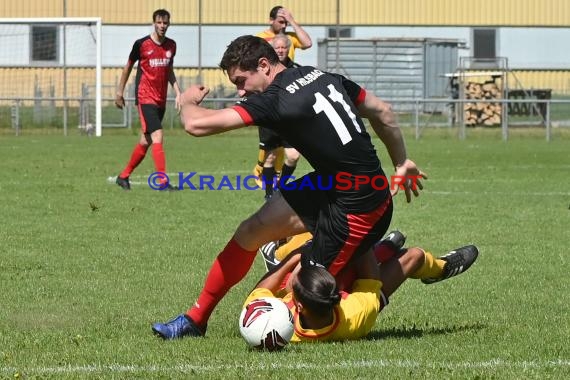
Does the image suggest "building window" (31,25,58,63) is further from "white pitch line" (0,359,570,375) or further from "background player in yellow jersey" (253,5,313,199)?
"white pitch line" (0,359,570,375)

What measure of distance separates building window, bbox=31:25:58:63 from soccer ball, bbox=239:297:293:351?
92.8 ft

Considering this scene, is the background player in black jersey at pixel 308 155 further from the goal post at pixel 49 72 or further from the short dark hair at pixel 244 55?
the goal post at pixel 49 72

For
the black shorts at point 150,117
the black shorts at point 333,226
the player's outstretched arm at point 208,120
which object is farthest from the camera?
the black shorts at point 150,117

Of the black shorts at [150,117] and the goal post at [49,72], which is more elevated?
the goal post at [49,72]

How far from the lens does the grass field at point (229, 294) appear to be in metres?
5.26

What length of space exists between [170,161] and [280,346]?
14572mm

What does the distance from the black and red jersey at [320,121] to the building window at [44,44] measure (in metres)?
28.1

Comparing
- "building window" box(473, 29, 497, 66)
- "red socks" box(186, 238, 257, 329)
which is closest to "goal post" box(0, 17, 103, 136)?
"building window" box(473, 29, 497, 66)

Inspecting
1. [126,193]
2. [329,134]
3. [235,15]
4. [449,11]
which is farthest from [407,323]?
[449,11]

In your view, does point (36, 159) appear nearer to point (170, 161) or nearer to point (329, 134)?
point (170, 161)

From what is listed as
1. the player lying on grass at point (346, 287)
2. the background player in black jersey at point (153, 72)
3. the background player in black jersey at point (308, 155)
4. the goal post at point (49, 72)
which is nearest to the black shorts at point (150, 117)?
the background player in black jersey at point (153, 72)

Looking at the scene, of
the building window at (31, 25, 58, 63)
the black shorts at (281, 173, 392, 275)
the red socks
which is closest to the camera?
the black shorts at (281, 173, 392, 275)

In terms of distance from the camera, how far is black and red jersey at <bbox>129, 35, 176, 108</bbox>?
49.7ft

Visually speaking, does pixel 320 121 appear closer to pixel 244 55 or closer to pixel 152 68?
pixel 244 55
